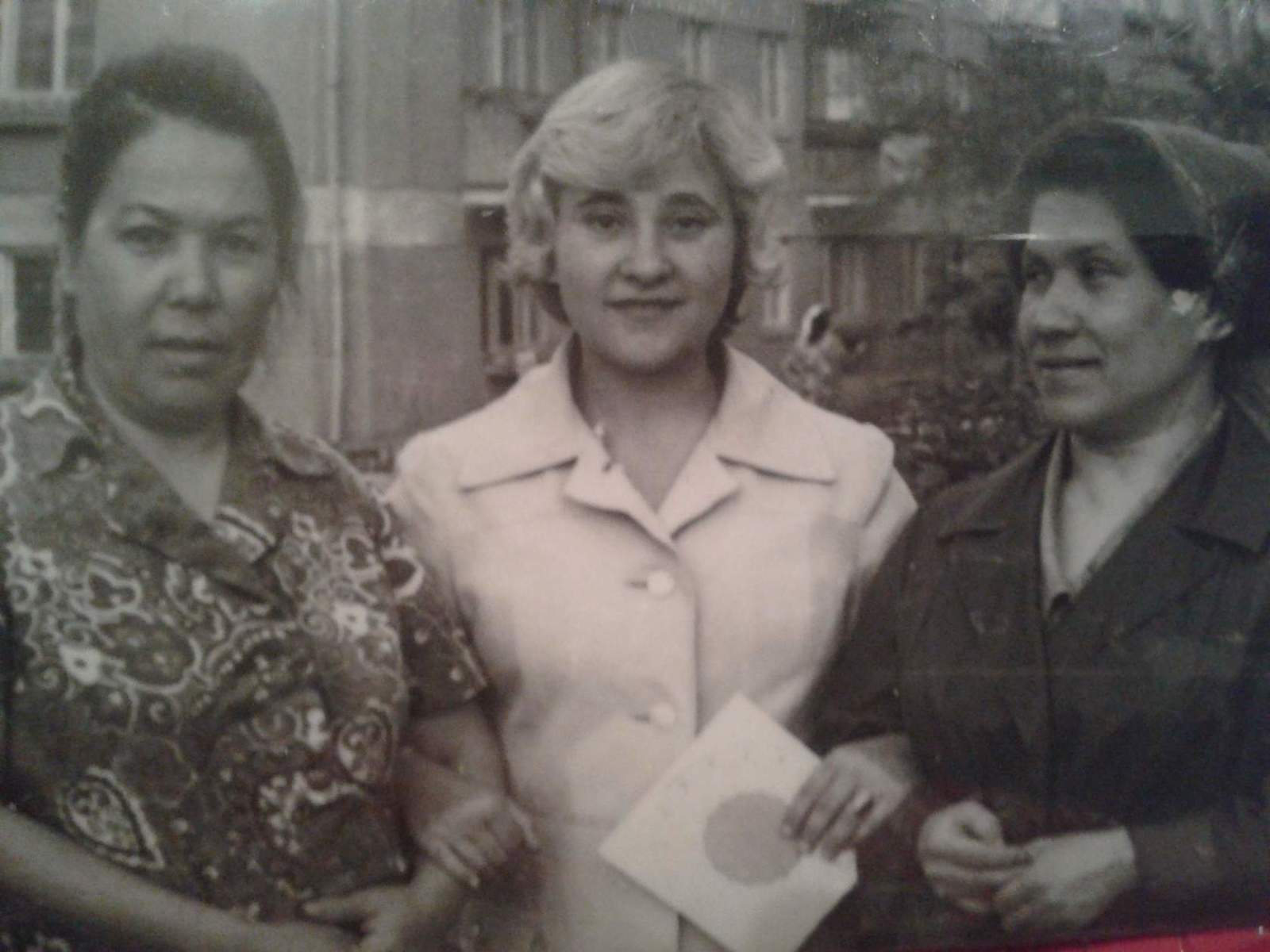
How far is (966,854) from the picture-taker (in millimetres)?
2594

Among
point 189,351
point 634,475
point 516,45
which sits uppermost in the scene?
point 516,45

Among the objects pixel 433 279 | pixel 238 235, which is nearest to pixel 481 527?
pixel 433 279

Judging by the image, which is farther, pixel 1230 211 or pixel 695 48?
pixel 1230 211

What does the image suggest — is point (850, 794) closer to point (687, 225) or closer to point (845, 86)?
point (687, 225)

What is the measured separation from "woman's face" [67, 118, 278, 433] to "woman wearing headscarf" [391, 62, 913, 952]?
353 mm

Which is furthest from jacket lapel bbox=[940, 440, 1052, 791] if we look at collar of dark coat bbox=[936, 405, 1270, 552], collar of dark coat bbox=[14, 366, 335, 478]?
collar of dark coat bbox=[14, 366, 335, 478]

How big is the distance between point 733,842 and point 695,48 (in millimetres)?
1312

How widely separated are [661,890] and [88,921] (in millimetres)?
901

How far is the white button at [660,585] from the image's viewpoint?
2.35 m

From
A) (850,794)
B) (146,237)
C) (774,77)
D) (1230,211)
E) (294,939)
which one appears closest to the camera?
(146,237)

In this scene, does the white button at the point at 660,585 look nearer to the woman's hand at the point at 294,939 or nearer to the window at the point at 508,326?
the window at the point at 508,326

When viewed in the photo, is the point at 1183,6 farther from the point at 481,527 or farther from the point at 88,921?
the point at 88,921

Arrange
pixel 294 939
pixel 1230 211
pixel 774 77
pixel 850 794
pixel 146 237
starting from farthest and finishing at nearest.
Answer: pixel 1230 211 → pixel 850 794 → pixel 774 77 → pixel 294 939 → pixel 146 237

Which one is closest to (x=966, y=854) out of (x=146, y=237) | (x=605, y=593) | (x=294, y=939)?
(x=605, y=593)
